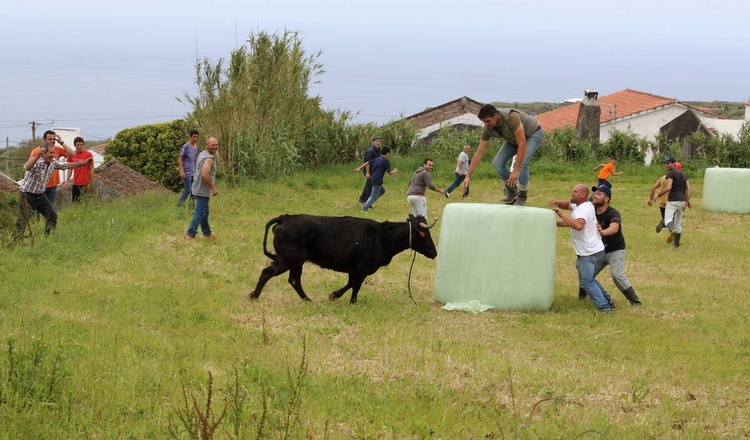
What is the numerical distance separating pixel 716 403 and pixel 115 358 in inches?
207

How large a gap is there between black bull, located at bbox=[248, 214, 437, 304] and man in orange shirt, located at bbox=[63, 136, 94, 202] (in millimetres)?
7781

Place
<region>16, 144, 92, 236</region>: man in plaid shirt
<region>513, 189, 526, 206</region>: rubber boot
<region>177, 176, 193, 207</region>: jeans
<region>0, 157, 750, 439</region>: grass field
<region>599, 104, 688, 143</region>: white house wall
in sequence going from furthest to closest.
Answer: <region>599, 104, 688, 143</region>: white house wall, <region>177, 176, 193, 207</region>: jeans, <region>16, 144, 92, 236</region>: man in plaid shirt, <region>513, 189, 526, 206</region>: rubber boot, <region>0, 157, 750, 439</region>: grass field

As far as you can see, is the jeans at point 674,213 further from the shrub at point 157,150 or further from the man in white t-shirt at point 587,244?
the shrub at point 157,150

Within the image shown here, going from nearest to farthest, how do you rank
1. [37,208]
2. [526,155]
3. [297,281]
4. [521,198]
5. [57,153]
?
[297,281] → [526,155] → [521,198] → [37,208] → [57,153]

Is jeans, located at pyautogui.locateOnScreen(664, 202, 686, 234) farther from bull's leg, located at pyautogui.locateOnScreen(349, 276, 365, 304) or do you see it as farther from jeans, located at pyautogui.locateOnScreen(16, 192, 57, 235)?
jeans, located at pyautogui.locateOnScreen(16, 192, 57, 235)

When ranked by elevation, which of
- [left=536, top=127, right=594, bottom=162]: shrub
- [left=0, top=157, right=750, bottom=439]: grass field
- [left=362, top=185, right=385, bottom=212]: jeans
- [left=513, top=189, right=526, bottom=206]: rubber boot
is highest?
[left=536, top=127, right=594, bottom=162]: shrub

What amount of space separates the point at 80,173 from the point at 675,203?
1182 cm

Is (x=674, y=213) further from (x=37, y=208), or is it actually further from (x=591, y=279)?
(x=37, y=208)

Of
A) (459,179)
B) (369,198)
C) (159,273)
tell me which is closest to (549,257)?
(159,273)

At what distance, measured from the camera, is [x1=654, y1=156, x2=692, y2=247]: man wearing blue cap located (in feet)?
59.6

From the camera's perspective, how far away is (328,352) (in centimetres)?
911

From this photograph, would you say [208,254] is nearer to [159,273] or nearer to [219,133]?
Answer: [159,273]

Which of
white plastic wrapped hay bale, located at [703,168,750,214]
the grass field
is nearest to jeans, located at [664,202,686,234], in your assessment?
the grass field

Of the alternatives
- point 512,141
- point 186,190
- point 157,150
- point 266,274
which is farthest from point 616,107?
point 266,274
